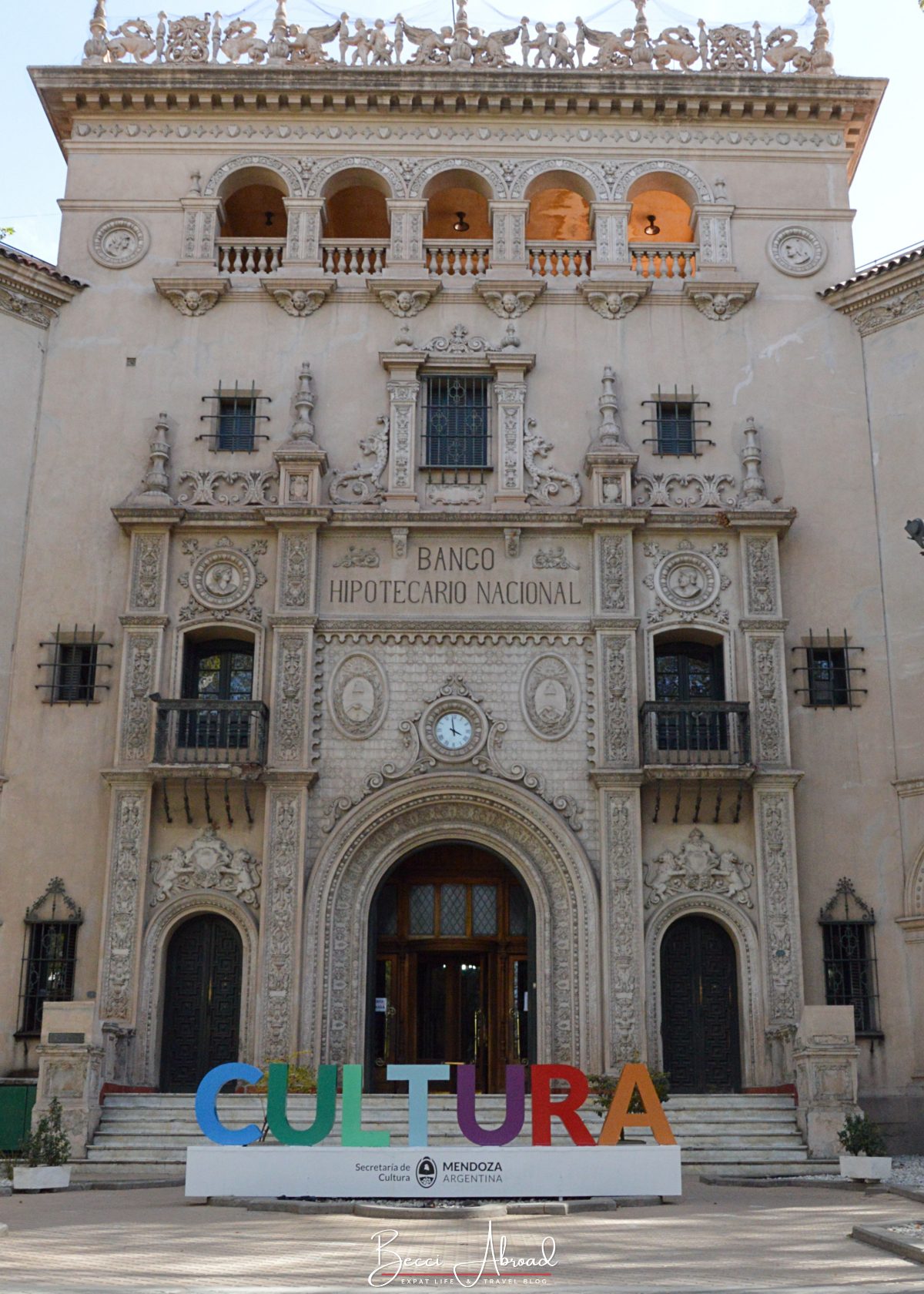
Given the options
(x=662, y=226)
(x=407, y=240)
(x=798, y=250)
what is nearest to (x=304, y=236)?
(x=407, y=240)

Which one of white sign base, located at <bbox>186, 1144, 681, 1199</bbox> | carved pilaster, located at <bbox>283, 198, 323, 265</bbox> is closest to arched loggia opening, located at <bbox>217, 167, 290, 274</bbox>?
carved pilaster, located at <bbox>283, 198, 323, 265</bbox>

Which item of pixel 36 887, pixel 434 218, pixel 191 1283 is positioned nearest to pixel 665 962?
pixel 36 887

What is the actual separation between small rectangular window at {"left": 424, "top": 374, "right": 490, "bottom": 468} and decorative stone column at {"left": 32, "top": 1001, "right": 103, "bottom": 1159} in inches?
423

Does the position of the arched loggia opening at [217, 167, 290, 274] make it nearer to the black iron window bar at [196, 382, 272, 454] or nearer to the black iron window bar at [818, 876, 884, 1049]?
the black iron window bar at [196, 382, 272, 454]

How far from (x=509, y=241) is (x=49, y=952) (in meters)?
14.8

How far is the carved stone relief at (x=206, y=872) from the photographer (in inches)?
862

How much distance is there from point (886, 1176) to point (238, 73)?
70.3ft

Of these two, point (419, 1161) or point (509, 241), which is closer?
point (419, 1161)

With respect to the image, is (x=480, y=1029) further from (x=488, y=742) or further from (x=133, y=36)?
(x=133, y=36)

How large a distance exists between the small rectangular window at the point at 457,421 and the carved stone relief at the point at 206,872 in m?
7.50

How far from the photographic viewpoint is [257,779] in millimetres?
22062

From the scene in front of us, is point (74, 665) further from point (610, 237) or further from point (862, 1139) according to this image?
point (862, 1139)

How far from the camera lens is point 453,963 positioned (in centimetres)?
2356

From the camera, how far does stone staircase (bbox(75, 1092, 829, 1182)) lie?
18.3 meters
